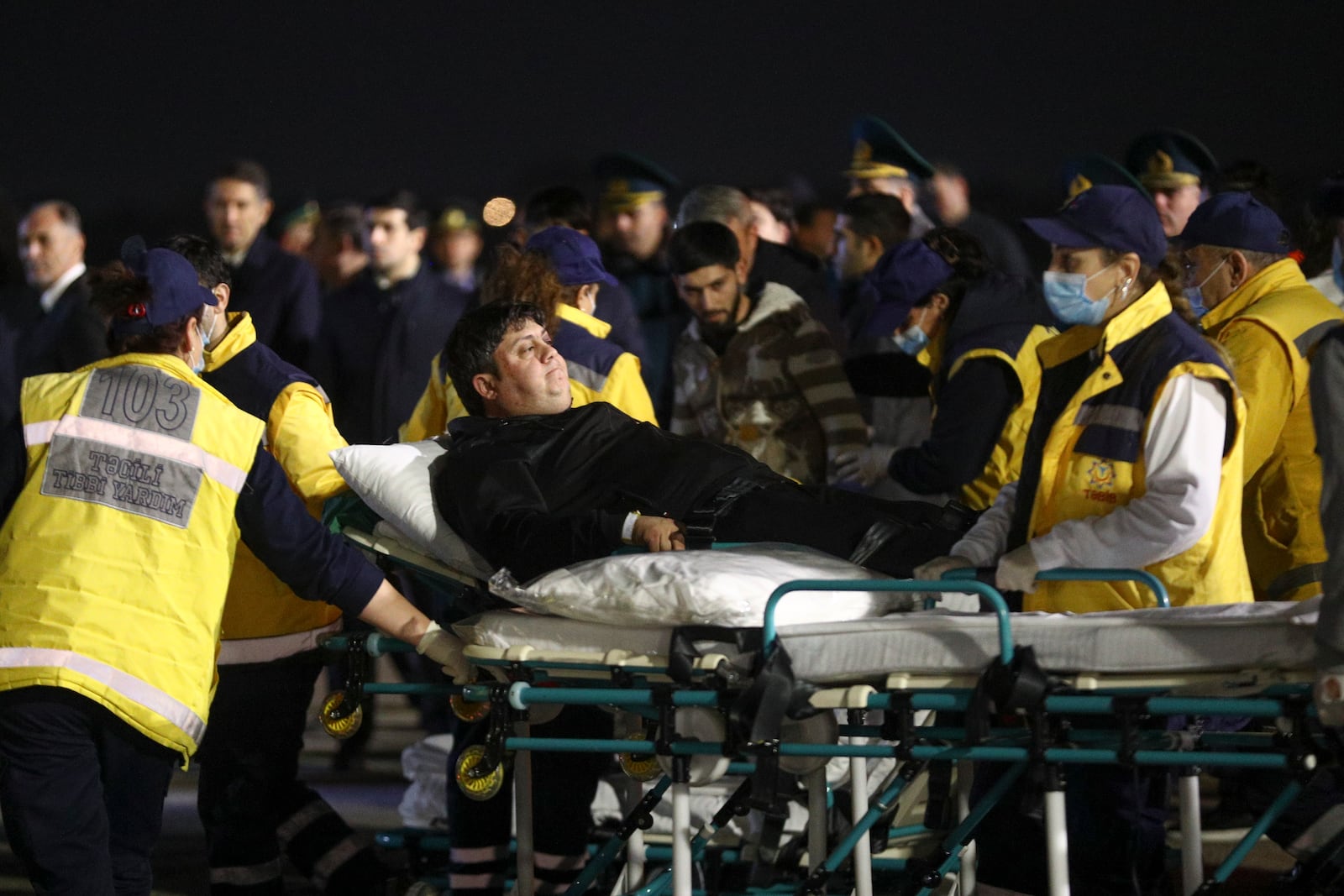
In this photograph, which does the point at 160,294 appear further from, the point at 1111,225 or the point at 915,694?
the point at 1111,225

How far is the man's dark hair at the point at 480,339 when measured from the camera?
3.84 meters

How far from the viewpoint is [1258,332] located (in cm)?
350

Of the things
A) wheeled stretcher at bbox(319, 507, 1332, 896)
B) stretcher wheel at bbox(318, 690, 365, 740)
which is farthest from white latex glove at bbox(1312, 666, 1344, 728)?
stretcher wheel at bbox(318, 690, 365, 740)

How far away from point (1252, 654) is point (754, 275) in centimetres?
275

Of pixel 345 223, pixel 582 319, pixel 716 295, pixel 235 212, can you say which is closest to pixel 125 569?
pixel 582 319

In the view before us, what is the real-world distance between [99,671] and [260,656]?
694 millimetres

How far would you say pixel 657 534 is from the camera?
11.0 feet

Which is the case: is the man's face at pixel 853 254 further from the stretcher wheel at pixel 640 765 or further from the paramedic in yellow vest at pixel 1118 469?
the stretcher wheel at pixel 640 765

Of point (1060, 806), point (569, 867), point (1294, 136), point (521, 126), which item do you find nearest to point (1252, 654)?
point (1060, 806)

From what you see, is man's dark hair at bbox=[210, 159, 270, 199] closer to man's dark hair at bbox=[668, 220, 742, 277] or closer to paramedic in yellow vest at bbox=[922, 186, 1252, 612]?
man's dark hair at bbox=[668, 220, 742, 277]

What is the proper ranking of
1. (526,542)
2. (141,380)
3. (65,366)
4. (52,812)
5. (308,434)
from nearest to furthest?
(52,812) < (141,380) < (526,542) < (308,434) < (65,366)

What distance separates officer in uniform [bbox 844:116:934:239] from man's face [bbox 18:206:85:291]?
9.49 feet

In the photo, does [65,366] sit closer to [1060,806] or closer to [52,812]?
[52,812]

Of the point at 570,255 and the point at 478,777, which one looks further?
the point at 570,255
